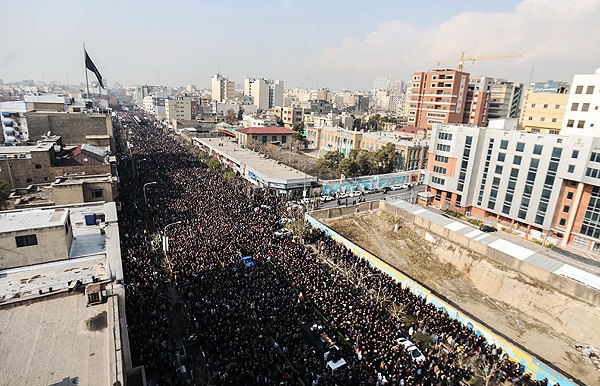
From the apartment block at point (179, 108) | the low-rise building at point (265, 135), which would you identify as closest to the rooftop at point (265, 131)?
the low-rise building at point (265, 135)

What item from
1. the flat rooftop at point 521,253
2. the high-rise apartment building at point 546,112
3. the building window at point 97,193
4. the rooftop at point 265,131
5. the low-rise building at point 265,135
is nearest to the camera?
the flat rooftop at point 521,253

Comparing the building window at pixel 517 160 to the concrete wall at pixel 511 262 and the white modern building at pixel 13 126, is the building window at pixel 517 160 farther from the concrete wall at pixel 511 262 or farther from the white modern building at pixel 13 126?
the white modern building at pixel 13 126

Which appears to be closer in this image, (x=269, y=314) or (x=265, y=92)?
(x=269, y=314)

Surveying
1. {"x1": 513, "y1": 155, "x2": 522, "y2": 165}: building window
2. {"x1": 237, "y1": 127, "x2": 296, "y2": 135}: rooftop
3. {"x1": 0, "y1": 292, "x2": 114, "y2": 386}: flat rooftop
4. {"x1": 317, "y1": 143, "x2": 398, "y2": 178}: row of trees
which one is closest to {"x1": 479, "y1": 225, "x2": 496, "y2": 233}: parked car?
{"x1": 513, "y1": 155, "x2": 522, "y2": 165}: building window

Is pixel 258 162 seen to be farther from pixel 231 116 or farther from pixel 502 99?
pixel 502 99

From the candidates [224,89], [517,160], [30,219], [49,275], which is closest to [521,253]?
[517,160]

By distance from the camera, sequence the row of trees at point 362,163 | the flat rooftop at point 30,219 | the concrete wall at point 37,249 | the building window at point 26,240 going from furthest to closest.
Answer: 1. the row of trees at point 362,163
2. the flat rooftop at point 30,219
3. the building window at point 26,240
4. the concrete wall at point 37,249
